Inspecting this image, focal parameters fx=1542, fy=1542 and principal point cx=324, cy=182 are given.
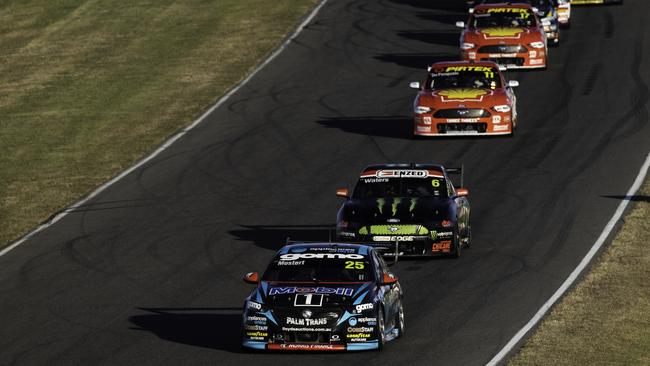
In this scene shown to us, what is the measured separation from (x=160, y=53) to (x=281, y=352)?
3040cm

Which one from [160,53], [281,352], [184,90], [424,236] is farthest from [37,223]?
[160,53]

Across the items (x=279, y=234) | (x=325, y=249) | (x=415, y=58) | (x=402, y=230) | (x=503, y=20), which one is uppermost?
(x=325, y=249)

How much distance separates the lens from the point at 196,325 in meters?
20.3

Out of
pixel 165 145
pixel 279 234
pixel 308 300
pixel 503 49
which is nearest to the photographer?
pixel 308 300

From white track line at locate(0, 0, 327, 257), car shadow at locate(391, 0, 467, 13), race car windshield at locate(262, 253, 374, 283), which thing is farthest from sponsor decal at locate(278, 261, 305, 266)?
car shadow at locate(391, 0, 467, 13)

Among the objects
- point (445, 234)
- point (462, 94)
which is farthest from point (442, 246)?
point (462, 94)

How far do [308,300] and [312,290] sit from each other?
27cm

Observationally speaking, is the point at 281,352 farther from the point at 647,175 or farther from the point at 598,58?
the point at 598,58

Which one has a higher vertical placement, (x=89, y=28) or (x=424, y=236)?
(x=424, y=236)

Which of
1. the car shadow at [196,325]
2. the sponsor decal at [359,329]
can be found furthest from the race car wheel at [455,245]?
the sponsor decal at [359,329]

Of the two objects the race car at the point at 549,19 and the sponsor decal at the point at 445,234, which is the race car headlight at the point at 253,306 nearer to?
the sponsor decal at the point at 445,234

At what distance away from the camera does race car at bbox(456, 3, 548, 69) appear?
41844mm

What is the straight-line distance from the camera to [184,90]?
1657 inches

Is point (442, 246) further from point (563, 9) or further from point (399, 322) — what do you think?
point (563, 9)
